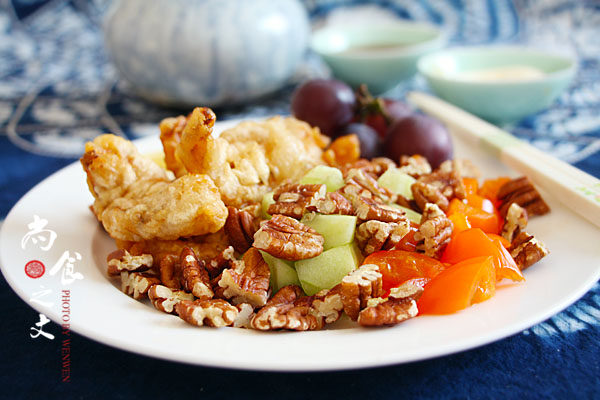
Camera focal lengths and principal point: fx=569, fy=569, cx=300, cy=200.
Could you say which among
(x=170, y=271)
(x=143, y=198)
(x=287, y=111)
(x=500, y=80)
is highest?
(x=500, y=80)

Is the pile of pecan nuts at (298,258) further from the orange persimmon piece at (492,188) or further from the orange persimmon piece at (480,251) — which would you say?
the orange persimmon piece at (492,188)

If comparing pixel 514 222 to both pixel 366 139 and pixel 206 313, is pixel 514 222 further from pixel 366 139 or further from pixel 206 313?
pixel 206 313

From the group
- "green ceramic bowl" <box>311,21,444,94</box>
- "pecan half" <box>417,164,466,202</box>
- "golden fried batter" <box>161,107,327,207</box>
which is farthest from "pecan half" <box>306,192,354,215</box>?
"green ceramic bowl" <box>311,21,444,94</box>

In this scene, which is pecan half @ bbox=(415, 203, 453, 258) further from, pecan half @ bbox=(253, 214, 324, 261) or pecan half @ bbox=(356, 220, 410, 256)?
pecan half @ bbox=(253, 214, 324, 261)

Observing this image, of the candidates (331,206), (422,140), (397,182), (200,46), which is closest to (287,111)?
(200,46)
